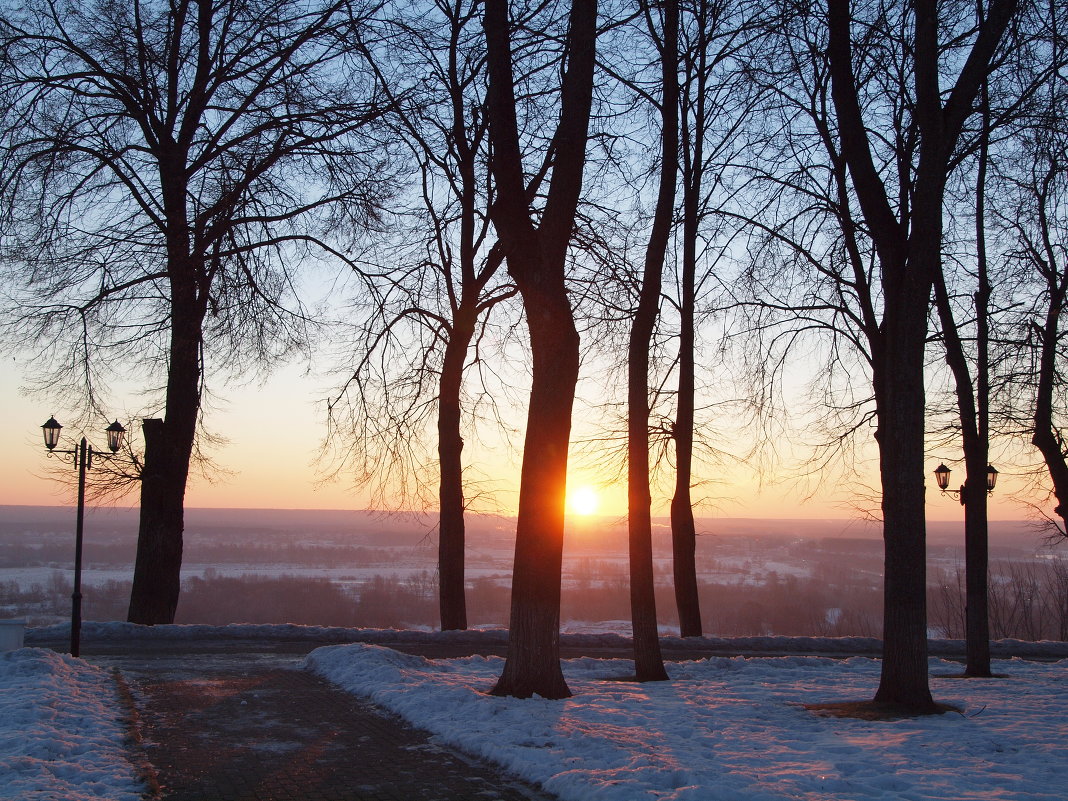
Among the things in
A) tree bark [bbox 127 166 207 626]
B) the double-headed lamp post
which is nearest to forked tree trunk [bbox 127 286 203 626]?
tree bark [bbox 127 166 207 626]

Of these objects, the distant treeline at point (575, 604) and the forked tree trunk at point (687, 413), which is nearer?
the forked tree trunk at point (687, 413)

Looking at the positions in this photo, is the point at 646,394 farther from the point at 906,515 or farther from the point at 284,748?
the point at 284,748

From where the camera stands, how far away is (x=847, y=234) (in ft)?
48.9

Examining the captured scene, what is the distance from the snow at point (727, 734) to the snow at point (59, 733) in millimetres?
2721

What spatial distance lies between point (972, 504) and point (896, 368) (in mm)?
4454

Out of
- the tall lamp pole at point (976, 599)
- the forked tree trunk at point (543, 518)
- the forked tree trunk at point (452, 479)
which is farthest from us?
the forked tree trunk at point (452, 479)

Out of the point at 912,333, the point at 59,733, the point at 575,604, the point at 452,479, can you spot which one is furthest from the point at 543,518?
the point at 575,604

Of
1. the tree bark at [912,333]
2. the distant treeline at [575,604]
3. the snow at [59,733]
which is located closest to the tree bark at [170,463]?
the snow at [59,733]

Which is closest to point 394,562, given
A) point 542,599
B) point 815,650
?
point 815,650

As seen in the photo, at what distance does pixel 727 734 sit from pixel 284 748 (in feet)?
13.2

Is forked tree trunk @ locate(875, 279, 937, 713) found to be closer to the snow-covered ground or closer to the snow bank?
the snow-covered ground

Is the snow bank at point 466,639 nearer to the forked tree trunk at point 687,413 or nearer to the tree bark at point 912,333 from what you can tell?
the forked tree trunk at point 687,413

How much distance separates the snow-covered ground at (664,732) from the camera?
6586mm

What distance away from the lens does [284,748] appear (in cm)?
803
